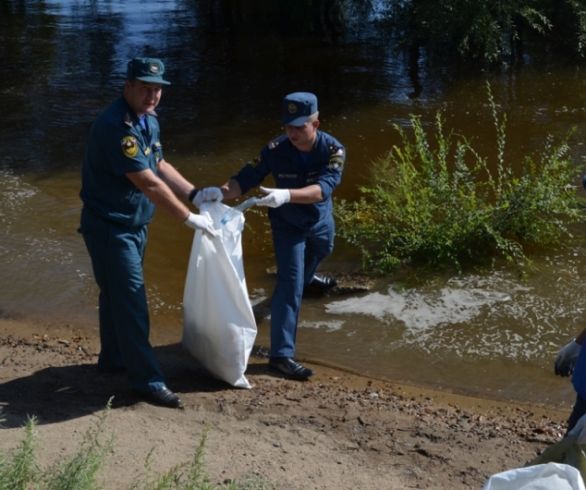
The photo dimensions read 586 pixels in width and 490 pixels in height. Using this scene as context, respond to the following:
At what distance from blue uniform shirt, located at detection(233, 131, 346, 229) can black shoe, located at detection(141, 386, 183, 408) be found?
4.03ft

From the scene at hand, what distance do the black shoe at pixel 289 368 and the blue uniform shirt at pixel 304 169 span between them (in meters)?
0.76

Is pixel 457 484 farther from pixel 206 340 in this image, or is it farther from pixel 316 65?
pixel 316 65

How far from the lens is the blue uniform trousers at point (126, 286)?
5246 mm

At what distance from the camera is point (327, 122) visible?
1110 centimetres

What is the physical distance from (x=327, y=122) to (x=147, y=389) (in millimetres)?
6182

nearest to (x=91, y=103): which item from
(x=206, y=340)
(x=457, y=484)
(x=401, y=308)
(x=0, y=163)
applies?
(x=0, y=163)

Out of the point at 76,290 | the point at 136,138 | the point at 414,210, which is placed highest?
the point at 136,138

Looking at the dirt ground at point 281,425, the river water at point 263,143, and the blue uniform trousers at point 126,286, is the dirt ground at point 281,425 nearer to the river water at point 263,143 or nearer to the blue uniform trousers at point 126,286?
the blue uniform trousers at point 126,286

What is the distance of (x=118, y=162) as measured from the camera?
5094 mm

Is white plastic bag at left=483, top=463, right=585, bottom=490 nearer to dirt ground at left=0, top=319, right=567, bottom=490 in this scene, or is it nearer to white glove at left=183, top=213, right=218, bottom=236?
dirt ground at left=0, top=319, right=567, bottom=490

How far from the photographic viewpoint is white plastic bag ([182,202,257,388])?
5508mm

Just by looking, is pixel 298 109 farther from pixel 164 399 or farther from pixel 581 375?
pixel 581 375

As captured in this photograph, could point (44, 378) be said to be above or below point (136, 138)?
below

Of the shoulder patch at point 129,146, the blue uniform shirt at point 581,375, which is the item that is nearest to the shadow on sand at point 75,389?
the shoulder patch at point 129,146
